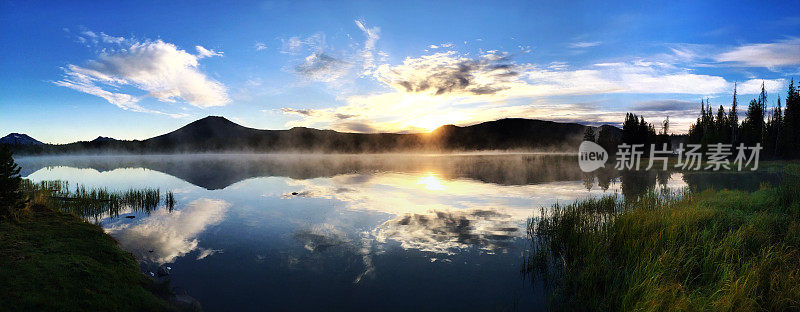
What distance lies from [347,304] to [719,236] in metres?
14.1

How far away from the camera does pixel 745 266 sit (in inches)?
365

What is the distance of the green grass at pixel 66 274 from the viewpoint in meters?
8.37

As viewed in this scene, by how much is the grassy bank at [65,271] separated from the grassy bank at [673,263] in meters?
12.1

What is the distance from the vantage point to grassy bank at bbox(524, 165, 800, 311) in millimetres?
8211

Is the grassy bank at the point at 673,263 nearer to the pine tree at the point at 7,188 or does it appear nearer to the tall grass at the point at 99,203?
the pine tree at the point at 7,188

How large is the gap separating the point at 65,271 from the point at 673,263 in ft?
57.7

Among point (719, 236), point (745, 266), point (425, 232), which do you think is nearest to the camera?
point (745, 266)

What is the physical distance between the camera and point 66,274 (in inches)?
386

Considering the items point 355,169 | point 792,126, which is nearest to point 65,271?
point 355,169

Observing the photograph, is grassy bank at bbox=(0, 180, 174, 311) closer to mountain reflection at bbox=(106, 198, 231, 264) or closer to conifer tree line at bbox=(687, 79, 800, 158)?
mountain reflection at bbox=(106, 198, 231, 264)

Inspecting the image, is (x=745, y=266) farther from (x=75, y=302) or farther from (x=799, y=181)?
(x=799, y=181)

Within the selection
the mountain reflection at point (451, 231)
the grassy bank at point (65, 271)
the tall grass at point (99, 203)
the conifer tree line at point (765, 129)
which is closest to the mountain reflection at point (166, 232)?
the grassy bank at point (65, 271)

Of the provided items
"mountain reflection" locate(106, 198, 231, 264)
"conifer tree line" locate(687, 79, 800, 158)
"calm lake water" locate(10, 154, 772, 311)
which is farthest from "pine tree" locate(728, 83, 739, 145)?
"mountain reflection" locate(106, 198, 231, 264)

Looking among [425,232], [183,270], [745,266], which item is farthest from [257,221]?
[745,266]
